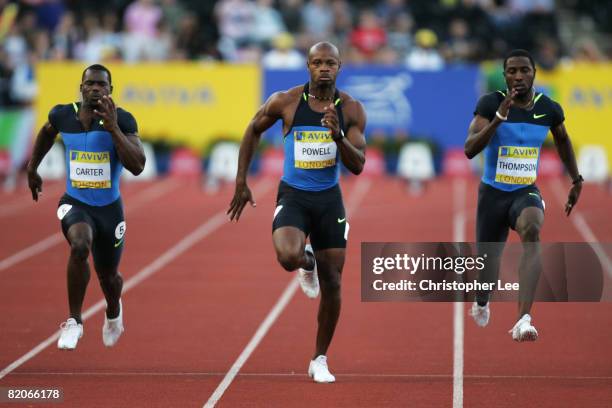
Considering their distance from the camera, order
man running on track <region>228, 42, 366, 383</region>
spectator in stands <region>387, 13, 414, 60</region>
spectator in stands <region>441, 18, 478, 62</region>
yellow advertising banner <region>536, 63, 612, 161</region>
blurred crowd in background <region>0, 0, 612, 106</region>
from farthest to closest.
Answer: spectator in stands <region>387, 13, 414, 60</region> → spectator in stands <region>441, 18, 478, 62</region> → blurred crowd in background <region>0, 0, 612, 106</region> → yellow advertising banner <region>536, 63, 612, 161</region> → man running on track <region>228, 42, 366, 383</region>

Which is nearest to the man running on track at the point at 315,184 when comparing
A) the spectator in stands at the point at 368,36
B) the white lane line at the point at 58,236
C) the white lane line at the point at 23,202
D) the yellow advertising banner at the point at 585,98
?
the white lane line at the point at 58,236

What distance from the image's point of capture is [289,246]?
27.7 feet

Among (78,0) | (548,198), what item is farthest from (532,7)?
(78,0)

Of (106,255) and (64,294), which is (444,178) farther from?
(106,255)

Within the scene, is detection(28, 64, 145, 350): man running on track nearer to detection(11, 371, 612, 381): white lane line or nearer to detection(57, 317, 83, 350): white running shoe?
detection(57, 317, 83, 350): white running shoe

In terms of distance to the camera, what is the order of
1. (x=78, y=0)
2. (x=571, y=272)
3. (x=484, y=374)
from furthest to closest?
(x=78, y=0) < (x=571, y=272) < (x=484, y=374)

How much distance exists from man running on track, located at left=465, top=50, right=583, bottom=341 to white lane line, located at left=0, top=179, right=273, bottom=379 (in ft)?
11.4

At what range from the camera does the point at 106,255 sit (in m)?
9.15

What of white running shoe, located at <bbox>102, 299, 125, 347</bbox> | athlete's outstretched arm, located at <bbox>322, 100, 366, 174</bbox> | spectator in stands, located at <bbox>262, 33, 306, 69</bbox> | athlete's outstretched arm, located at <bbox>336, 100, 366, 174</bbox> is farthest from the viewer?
spectator in stands, located at <bbox>262, 33, 306, 69</bbox>

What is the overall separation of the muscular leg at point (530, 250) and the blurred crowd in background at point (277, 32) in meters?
13.7

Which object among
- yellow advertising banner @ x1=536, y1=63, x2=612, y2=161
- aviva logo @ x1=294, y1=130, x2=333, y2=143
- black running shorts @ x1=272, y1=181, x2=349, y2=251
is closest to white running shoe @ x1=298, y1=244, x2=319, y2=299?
black running shorts @ x1=272, y1=181, x2=349, y2=251

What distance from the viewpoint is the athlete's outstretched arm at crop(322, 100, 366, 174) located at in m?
8.12

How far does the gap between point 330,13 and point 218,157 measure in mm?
4618

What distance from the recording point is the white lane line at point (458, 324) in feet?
27.5
